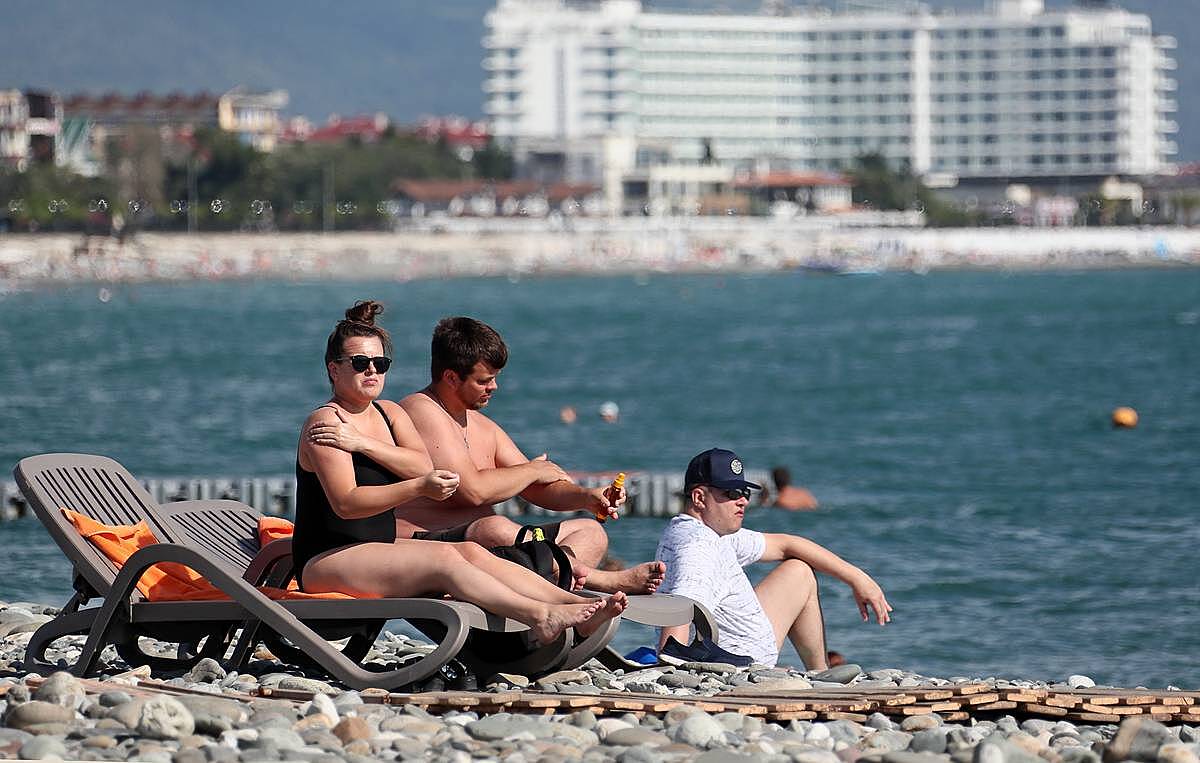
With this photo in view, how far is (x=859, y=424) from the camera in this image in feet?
106

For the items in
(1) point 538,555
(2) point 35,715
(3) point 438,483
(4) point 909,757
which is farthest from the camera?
(1) point 538,555

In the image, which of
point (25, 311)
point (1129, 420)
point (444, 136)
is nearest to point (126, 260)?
point (25, 311)

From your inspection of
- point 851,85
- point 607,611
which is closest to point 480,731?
point 607,611

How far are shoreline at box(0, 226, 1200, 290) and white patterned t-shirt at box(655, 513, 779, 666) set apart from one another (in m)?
99.3

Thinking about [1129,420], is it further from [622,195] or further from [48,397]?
[622,195]

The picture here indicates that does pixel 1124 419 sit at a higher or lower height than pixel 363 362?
lower

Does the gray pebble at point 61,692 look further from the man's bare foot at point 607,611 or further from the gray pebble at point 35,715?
the man's bare foot at point 607,611

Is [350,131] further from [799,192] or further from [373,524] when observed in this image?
[373,524]

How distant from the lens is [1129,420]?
3050 cm

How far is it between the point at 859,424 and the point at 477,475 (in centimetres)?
2621

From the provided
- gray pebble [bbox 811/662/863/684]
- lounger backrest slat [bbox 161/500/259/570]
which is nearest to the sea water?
gray pebble [bbox 811/662/863/684]

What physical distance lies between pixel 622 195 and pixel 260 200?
38.1 metres

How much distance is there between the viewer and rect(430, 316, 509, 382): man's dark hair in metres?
6.35

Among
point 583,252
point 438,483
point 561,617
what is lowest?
point 583,252
